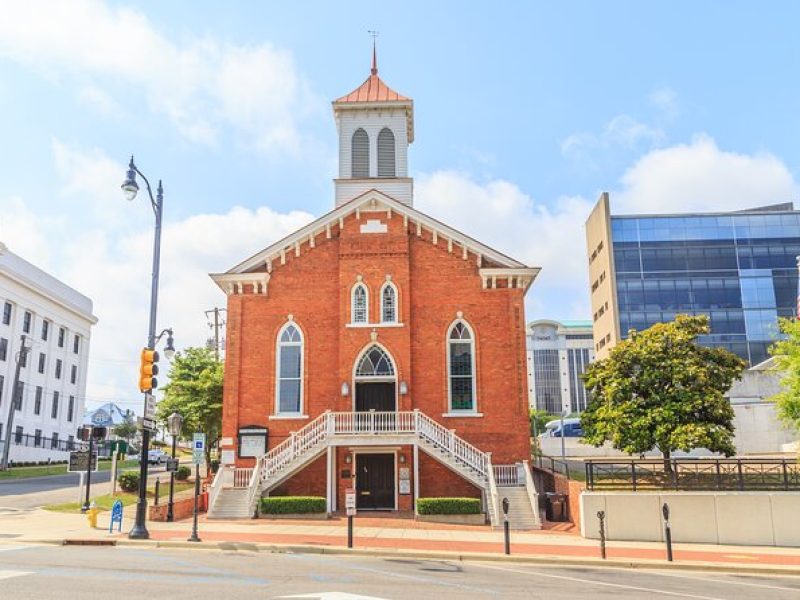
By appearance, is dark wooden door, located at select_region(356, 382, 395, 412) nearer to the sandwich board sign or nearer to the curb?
the sandwich board sign

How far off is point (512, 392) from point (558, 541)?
26.3 feet

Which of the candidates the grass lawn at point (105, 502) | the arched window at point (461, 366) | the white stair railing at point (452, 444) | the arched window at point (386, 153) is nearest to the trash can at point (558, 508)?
the white stair railing at point (452, 444)

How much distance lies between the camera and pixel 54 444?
6062 centimetres

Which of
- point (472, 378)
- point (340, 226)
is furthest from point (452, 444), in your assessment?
point (340, 226)

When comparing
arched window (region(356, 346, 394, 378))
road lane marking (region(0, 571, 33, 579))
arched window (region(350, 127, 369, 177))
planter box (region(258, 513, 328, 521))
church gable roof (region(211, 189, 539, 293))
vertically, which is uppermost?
arched window (region(350, 127, 369, 177))

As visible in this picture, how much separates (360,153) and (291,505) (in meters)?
16.7

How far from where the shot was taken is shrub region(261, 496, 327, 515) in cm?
2348

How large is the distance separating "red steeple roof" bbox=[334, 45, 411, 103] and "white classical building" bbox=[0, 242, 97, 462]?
114 feet

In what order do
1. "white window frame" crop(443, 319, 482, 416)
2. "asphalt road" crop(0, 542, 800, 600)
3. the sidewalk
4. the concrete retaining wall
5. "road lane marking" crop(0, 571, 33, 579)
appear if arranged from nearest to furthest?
1. "asphalt road" crop(0, 542, 800, 600)
2. "road lane marking" crop(0, 571, 33, 579)
3. the sidewalk
4. the concrete retaining wall
5. "white window frame" crop(443, 319, 482, 416)

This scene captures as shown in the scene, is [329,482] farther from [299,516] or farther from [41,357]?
[41,357]

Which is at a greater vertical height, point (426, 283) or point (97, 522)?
point (426, 283)

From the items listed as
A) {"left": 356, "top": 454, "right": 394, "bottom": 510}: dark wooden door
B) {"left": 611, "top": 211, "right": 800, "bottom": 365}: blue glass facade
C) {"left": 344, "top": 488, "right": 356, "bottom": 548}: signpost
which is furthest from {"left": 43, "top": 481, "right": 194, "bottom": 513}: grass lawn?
{"left": 611, "top": 211, "right": 800, "bottom": 365}: blue glass facade

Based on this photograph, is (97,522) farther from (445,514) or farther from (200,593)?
(200,593)

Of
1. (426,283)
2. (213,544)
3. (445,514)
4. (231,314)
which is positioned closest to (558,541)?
(445,514)
